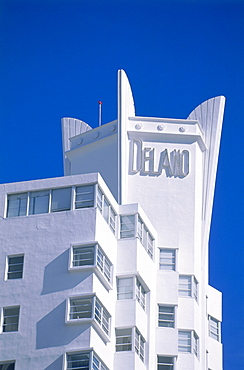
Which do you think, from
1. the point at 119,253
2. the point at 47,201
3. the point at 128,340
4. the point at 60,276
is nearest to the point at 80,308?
the point at 60,276

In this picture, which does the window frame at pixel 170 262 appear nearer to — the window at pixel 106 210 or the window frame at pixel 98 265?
the window at pixel 106 210

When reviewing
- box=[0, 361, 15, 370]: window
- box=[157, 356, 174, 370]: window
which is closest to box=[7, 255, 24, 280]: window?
box=[0, 361, 15, 370]: window

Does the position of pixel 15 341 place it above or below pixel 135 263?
below

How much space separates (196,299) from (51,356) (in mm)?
16122

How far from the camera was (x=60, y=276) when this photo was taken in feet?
233

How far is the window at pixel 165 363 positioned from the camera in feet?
250

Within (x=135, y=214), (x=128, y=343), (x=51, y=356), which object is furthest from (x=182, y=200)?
(x=51, y=356)

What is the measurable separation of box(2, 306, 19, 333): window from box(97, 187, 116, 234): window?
9195mm

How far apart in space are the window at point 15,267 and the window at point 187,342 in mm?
13638

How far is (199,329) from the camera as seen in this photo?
8012 centimetres

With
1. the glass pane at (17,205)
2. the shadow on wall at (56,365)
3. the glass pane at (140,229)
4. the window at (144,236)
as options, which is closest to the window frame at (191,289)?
the window at (144,236)

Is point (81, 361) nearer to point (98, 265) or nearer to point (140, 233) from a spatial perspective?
point (98, 265)

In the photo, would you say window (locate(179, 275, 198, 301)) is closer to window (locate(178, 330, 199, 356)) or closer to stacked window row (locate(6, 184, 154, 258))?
window (locate(178, 330, 199, 356))

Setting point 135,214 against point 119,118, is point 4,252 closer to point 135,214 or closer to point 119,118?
point 135,214
